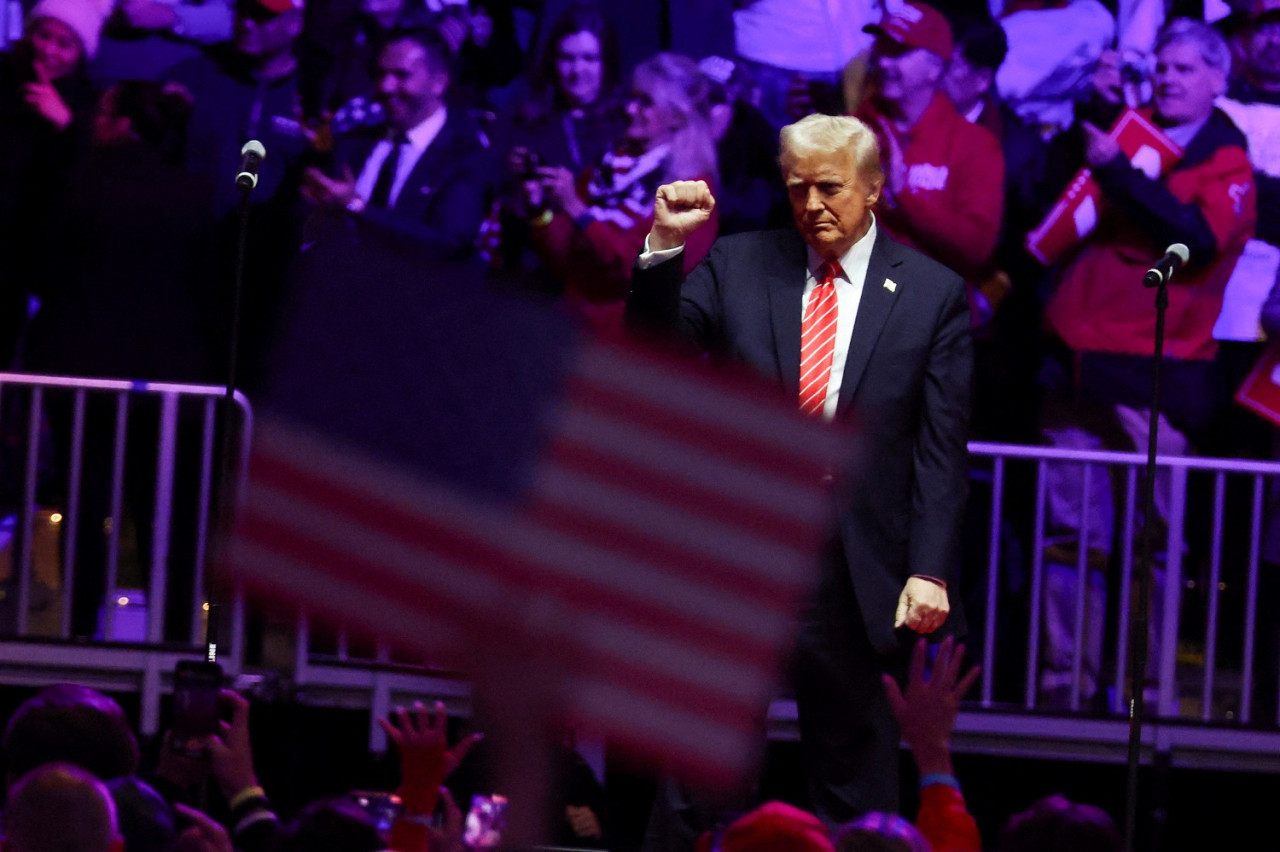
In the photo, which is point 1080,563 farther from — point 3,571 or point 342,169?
point 3,571

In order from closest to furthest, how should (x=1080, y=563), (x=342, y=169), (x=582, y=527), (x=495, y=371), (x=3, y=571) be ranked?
(x=582, y=527) < (x=495, y=371) < (x=1080, y=563) < (x=3, y=571) < (x=342, y=169)

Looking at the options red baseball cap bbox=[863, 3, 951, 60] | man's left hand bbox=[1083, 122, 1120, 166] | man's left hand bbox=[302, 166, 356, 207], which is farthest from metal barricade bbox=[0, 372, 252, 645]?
man's left hand bbox=[1083, 122, 1120, 166]

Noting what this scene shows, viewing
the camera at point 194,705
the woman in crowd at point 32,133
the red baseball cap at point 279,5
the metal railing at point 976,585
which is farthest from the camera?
the red baseball cap at point 279,5

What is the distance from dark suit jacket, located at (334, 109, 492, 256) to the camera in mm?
A: 5730

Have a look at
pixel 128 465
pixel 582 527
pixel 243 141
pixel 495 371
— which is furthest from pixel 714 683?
pixel 243 141

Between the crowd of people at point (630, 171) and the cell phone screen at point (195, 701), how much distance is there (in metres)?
2.24

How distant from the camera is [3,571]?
5383mm

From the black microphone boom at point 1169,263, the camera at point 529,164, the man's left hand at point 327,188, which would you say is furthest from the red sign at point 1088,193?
the man's left hand at point 327,188

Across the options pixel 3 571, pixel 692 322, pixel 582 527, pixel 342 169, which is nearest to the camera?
pixel 692 322

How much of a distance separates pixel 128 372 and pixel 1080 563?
274cm

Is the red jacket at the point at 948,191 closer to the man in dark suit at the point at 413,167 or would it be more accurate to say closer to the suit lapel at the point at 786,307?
the man in dark suit at the point at 413,167

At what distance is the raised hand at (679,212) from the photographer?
3322 mm

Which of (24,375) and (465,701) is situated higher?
(24,375)

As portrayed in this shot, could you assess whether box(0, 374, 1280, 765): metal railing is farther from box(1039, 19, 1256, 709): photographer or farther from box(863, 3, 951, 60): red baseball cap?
box(863, 3, 951, 60): red baseball cap
